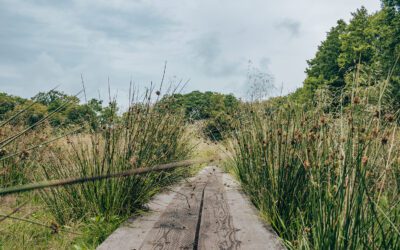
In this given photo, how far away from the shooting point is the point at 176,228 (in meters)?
2.48

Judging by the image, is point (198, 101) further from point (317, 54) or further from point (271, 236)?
point (271, 236)

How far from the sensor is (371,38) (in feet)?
95.7

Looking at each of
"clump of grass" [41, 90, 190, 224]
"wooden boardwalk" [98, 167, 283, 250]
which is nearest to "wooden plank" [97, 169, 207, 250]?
"wooden boardwalk" [98, 167, 283, 250]

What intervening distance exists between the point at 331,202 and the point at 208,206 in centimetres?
168

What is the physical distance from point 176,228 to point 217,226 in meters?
0.28

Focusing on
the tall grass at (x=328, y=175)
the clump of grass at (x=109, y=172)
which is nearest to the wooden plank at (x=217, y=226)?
the tall grass at (x=328, y=175)

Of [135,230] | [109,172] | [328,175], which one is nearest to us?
[328,175]

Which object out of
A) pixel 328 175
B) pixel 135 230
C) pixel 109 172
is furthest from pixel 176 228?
pixel 328 175

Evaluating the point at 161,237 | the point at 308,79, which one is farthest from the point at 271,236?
the point at 308,79

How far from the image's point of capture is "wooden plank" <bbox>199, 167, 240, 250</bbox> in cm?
216

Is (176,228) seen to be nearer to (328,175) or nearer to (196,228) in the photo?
(196,228)

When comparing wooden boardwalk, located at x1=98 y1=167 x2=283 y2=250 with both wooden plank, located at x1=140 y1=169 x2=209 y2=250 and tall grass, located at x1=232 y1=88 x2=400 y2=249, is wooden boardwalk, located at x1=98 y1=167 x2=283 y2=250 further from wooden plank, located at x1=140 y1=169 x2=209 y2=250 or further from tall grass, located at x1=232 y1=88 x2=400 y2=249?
tall grass, located at x1=232 y1=88 x2=400 y2=249

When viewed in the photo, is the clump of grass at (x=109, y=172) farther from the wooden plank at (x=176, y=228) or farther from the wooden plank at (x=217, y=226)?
the wooden plank at (x=217, y=226)

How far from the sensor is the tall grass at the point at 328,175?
150 centimetres
